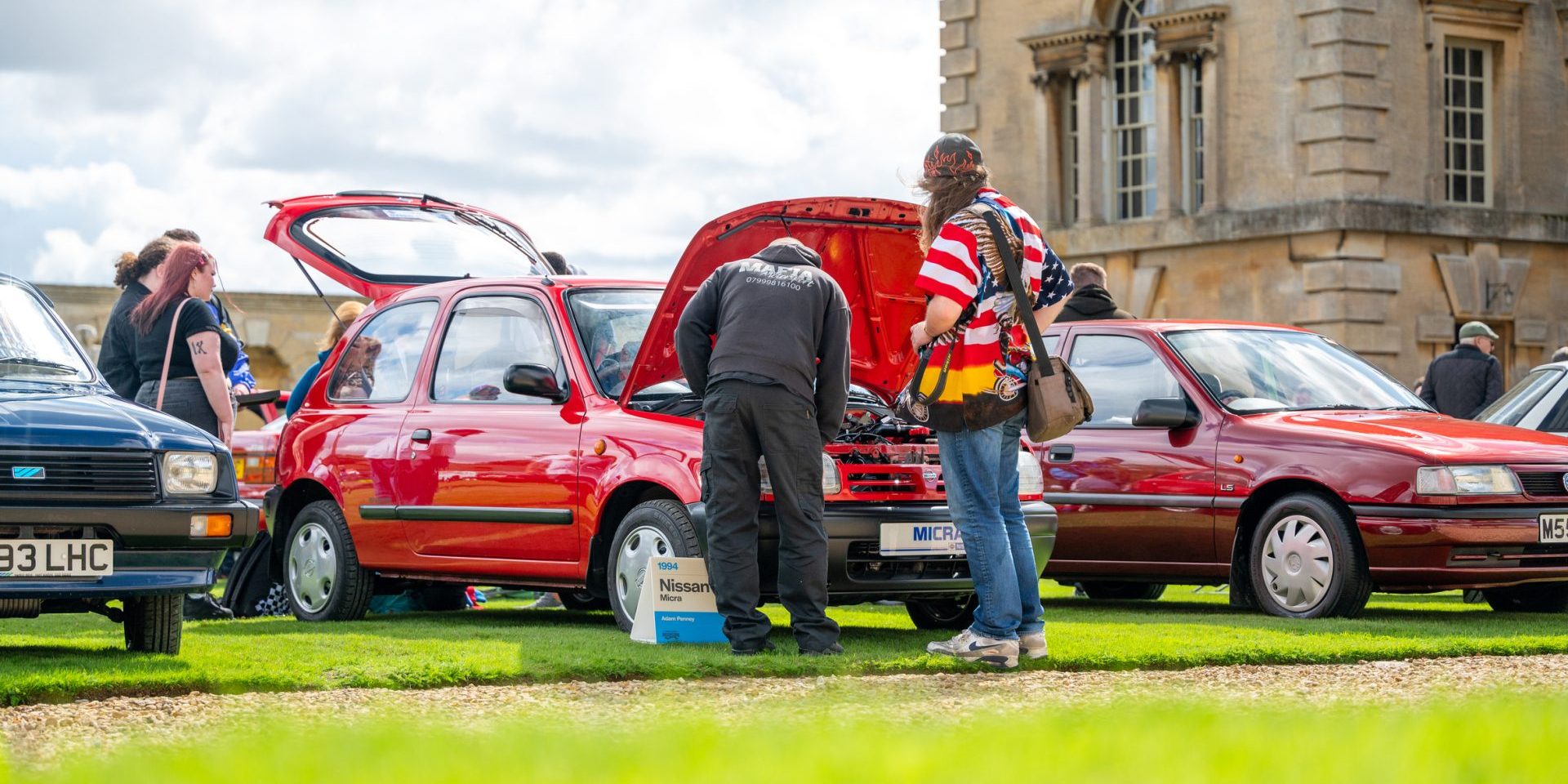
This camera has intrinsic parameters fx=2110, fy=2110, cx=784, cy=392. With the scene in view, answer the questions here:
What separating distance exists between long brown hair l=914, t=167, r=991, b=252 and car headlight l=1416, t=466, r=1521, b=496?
3.32m

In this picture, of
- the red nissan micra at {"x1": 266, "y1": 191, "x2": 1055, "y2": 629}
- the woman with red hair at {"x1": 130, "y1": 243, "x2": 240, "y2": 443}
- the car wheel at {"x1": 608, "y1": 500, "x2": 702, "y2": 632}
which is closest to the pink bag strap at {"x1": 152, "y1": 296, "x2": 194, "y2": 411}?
the woman with red hair at {"x1": 130, "y1": 243, "x2": 240, "y2": 443}

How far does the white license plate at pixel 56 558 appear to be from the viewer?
7.68 m

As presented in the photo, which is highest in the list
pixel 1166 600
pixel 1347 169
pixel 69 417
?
pixel 1347 169

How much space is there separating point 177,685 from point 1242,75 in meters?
19.7

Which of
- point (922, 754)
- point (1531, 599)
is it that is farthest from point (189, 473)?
point (1531, 599)

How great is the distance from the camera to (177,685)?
290 inches

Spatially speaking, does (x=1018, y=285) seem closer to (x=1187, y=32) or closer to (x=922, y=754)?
(x=922, y=754)

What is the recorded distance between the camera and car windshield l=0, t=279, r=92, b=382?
29.2 feet

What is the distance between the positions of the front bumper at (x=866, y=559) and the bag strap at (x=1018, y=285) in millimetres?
1011

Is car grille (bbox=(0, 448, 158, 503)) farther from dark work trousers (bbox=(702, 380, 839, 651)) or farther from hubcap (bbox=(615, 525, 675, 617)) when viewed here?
dark work trousers (bbox=(702, 380, 839, 651))

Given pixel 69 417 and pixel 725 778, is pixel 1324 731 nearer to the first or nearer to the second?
pixel 725 778

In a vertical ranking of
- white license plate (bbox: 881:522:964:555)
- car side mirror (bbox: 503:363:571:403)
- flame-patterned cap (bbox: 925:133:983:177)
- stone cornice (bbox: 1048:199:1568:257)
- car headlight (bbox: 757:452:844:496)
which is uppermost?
stone cornice (bbox: 1048:199:1568:257)

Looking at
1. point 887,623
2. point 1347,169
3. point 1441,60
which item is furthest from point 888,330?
point 1441,60

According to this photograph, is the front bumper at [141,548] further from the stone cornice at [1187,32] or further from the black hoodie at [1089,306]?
the stone cornice at [1187,32]
